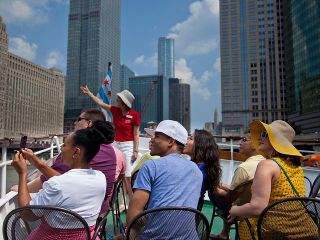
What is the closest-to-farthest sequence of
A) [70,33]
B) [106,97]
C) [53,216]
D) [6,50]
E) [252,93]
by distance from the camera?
[53,216]
[106,97]
[6,50]
[252,93]
[70,33]

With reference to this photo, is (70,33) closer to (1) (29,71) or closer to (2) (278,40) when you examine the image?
(1) (29,71)

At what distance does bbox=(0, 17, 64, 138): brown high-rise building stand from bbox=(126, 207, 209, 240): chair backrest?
10620cm

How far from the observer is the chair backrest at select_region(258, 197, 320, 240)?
2176mm

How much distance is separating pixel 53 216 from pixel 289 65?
4014 inches

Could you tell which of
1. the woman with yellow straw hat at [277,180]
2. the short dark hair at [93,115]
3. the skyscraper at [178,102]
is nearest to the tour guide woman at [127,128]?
the short dark hair at [93,115]

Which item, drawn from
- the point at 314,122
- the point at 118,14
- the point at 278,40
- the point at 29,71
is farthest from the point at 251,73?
the point at 118,14

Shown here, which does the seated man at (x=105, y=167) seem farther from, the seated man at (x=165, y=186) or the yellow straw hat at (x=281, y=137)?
the yellow straw hat at (x=281, y=137)

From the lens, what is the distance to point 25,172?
7.38ft

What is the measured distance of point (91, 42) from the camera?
175125 mm

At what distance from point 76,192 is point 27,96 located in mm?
118739

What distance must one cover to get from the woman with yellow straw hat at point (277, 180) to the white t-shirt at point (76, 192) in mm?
1005

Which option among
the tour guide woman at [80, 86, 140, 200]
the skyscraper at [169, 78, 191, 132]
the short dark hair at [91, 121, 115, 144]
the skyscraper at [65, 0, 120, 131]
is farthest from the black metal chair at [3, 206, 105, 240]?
the skyscraper at [169, 78, 191, 132]

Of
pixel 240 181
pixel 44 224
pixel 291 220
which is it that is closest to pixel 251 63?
pixel 240 181

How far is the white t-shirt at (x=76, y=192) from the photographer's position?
2051 mm
